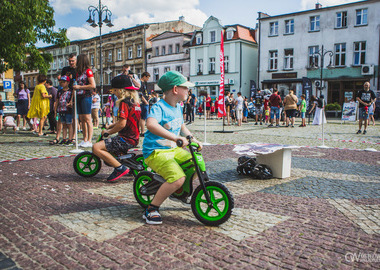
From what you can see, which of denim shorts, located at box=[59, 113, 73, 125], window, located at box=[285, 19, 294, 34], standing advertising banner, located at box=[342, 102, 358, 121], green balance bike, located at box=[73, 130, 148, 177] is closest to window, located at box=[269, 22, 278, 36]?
window, located at box=[285, 19, 294, 34]

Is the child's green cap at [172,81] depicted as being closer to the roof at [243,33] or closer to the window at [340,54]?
the window at [340,54]

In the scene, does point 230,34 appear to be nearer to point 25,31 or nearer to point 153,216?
point 25,31

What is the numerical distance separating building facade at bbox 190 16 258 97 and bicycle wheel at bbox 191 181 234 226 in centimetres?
3716

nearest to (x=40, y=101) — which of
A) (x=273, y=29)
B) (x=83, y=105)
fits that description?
(x=83, y=105)

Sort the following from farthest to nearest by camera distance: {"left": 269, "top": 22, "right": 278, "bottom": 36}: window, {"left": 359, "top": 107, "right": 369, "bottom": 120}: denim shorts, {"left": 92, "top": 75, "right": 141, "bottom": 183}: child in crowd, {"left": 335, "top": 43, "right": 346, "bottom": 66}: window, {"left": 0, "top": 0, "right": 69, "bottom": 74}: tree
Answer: {"left": 269, "top": 22, "right": 278, "bottom": 36}: window
{"left": 335, "top": 43, "right": 346, "bottom": 66}: window
{"left": 0, "top": 0, "right": 69, "bottom": 74}: tree
{"left": 359, "top": 107, "right": 369, "bottom": 120}: denim shorts
{"left": 92, "top": 75, "right": 141, "bottom": 183}: child in crowd

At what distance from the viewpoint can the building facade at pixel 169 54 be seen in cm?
4724

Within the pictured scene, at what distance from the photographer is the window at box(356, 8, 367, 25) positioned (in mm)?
31844

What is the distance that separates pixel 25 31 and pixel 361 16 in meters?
29.7

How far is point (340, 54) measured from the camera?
33312 mm

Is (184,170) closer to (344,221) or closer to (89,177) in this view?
Answer: (344,221)

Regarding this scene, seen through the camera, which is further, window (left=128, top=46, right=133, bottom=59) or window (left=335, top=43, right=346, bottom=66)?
window (left=128, top=46, right=133, bottom=59)

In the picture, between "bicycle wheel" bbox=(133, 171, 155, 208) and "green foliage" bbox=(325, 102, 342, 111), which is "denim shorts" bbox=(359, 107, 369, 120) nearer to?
"bicycle wheel" bbox=(133, 171, 155, 208)

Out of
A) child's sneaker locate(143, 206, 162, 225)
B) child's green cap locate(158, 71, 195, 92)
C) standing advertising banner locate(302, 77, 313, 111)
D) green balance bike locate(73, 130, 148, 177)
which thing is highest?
standing advertising banner locate(302, 77, 313, 111)

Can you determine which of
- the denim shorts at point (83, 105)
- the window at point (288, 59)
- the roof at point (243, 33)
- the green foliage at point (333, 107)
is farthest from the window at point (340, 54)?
the denim shorts at point (83, 105)
